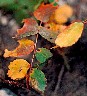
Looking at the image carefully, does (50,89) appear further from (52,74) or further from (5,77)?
(5,77)

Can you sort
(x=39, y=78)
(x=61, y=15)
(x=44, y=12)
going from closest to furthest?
(x=39, y=78) < (x=44, y=12) < (x=61, y=15)

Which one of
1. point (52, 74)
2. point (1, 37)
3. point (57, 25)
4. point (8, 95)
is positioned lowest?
point (8, 95)

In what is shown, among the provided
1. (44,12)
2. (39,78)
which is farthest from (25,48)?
(44,12)

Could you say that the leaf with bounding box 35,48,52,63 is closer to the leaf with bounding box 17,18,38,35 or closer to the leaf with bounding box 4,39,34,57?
the leaf with bounding box 4,39,34,57

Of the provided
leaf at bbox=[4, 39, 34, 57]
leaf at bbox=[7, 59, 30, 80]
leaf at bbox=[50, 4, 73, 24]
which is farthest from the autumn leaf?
leaf at bbox=[7, 59, 30, 80]

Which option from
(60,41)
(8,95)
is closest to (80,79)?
(60,41)

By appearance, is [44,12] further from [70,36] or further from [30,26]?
[70,36]
